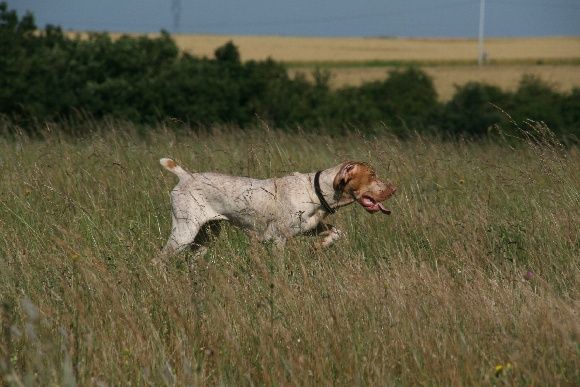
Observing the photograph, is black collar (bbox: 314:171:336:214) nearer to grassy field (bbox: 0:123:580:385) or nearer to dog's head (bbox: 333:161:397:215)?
dog's head (bbox: 333:161:397:215)

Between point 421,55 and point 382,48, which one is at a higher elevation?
point 421,55

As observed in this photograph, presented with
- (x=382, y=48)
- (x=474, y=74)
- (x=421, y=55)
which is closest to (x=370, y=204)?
(x=474, y=74)

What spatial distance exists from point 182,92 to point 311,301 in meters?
15.9

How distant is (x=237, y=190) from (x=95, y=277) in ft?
7.74

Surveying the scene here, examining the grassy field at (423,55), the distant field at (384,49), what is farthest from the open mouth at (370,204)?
the distant field at (384,49)

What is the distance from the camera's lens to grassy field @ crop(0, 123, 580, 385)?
421 cm

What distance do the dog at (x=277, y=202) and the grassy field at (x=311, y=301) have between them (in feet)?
0.57

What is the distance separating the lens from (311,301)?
4895mm

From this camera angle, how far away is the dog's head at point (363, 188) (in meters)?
7.03

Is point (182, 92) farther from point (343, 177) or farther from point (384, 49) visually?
point (384, 49)

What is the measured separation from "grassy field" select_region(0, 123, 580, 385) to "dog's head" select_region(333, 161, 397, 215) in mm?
174

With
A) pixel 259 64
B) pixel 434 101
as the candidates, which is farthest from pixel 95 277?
pixel 434 101

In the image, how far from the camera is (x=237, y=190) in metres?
7.25

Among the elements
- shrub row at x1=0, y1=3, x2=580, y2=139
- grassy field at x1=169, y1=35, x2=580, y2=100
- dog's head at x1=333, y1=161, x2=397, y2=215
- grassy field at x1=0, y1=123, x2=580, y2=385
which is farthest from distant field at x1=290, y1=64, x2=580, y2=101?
grassy field at x1=0, y1=123, x2=580, y2=385
